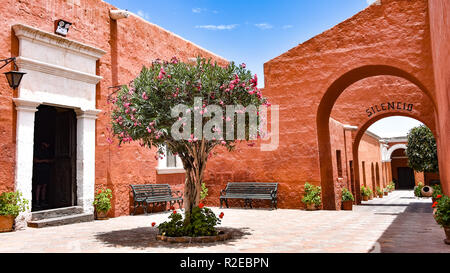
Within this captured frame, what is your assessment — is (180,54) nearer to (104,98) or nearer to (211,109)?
(104,98)

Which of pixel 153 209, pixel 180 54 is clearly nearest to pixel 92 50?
pixel 180 54

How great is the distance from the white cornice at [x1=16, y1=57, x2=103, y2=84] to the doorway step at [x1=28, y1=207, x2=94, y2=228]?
3213mm

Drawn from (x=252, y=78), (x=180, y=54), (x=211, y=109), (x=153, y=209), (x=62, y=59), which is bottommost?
(x=153, y=209)

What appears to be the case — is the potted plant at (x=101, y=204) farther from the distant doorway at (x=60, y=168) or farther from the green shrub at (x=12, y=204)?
the green shrub at (x=12, y=204)

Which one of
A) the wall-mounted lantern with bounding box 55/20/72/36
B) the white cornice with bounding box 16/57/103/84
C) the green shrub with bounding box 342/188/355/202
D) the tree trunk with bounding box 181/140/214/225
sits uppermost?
the wall-mounted lantern with bounding box 55/20/72/36

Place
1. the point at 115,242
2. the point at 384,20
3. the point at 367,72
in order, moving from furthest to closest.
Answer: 1. the point at 367,72
2. the point at 384,20
3. the point at 115,242

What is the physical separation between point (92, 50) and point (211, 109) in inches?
195

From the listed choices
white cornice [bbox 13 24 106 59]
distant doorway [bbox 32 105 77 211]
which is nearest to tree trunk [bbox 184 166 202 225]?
distant doorway [bbox 32 105 77 211]

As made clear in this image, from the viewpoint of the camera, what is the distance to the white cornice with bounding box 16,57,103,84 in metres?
7.84

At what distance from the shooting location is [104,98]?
9734 millimetres

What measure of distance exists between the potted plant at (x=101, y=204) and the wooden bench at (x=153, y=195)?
90cm

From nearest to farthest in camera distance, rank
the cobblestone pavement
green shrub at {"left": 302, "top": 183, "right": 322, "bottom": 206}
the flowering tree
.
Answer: the cobblestone pavement < the flowering tree < green shrub at {"left": 302, "top": 183, "right": 322, "bottom": 206}

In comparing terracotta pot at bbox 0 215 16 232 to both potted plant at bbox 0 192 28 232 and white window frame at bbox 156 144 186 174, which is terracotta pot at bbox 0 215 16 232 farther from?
white window frame at bbox 156 144 186 174

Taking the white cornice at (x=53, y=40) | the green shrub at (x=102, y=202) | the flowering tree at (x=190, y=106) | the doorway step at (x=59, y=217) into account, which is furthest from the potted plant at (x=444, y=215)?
the white cornice at (x=53, y=40)
